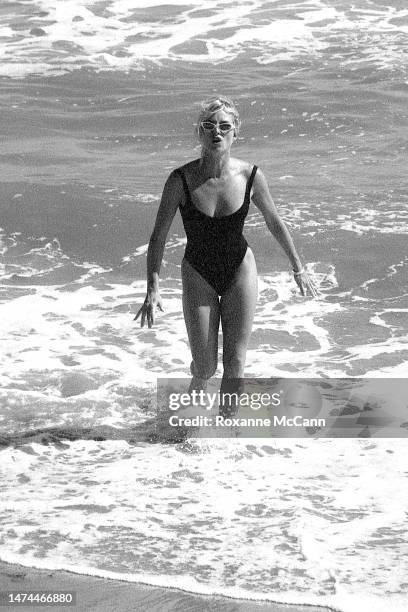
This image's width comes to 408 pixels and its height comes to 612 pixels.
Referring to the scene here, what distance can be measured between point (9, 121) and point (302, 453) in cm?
1030

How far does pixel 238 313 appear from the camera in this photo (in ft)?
18.1

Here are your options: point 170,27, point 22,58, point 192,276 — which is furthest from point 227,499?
point 170,27

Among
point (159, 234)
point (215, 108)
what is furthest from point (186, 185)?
point (215, 108)

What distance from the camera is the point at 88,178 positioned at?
→ 494 inches

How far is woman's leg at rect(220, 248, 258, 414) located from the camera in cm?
549

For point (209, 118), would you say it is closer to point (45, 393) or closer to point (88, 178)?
point (45, 393)

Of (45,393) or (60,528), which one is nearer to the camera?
(60,528)

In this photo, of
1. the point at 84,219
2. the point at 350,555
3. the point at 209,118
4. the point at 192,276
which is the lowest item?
the point at 84,219

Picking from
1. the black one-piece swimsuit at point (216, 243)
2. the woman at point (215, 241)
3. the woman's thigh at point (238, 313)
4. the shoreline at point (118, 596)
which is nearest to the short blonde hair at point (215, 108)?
the woman at point (215, 241)

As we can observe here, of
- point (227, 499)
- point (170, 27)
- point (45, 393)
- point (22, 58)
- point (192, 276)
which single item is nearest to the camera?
point (227, 499)

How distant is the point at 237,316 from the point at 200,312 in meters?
0.21

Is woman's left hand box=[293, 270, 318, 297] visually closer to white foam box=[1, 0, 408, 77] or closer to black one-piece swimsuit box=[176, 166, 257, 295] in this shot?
black one-piece swimsuit box=[176, 166, 257, 295]

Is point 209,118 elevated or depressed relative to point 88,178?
elevated

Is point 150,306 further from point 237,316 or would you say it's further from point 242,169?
point 242,169
